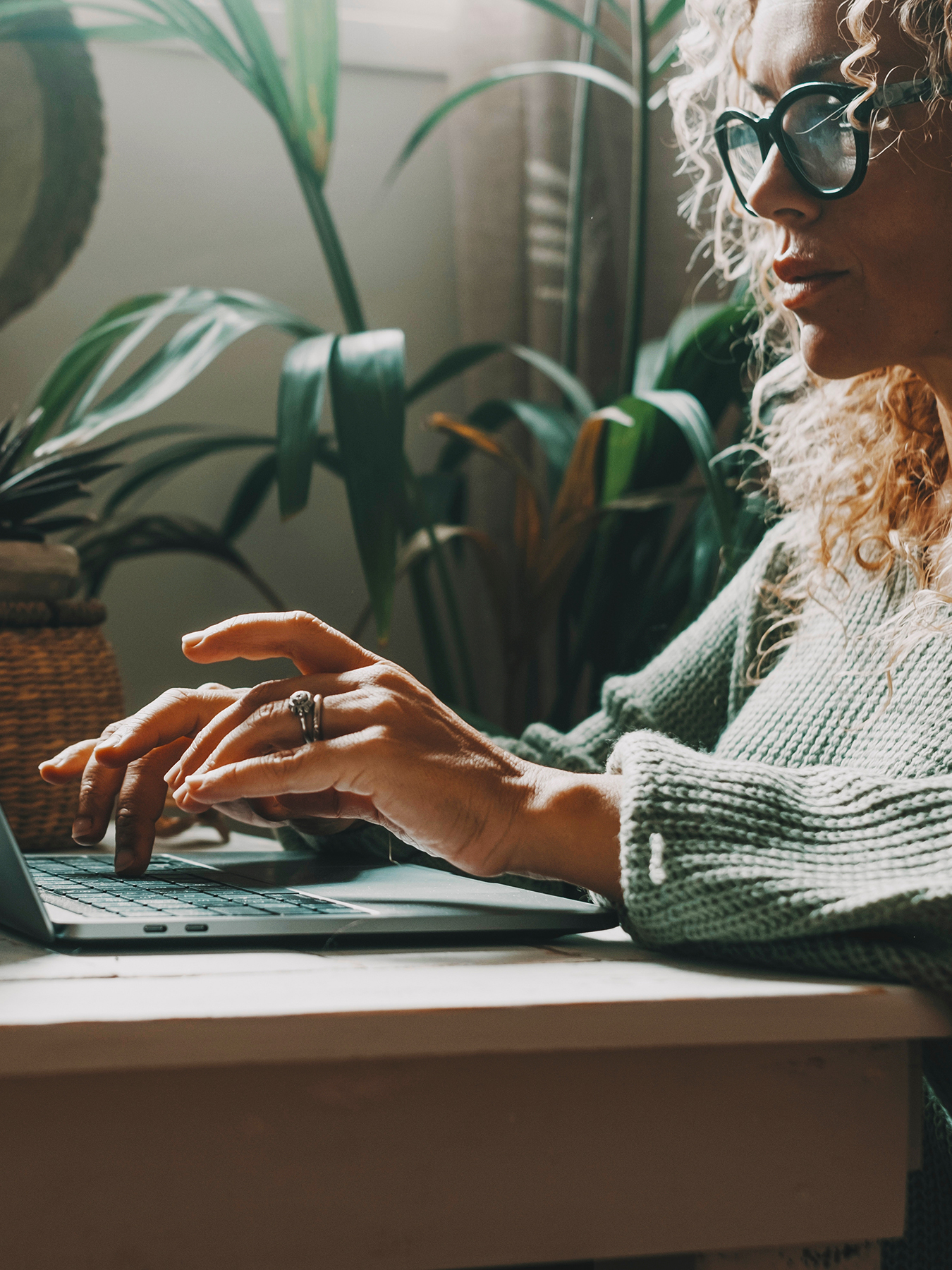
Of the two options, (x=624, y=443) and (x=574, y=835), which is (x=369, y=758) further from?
(x=624, y=443)

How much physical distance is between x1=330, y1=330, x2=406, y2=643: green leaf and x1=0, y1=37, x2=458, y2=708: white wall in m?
0.47

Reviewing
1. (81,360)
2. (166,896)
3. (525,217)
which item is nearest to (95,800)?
(166,896)

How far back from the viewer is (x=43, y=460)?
40.3 inches

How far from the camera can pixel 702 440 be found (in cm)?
104

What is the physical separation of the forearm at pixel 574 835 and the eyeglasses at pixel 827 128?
0.37 m

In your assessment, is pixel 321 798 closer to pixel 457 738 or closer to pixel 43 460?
pixel 457 738

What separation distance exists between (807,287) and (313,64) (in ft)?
2.27

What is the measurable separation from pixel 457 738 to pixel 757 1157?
0.22 meters

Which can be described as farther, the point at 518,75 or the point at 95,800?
the point at 518,75

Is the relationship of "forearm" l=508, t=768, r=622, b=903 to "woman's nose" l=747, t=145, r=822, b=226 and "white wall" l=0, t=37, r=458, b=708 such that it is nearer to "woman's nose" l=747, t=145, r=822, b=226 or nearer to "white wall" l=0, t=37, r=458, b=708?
"woman's nose" l=747, t=145, r=822, b=226

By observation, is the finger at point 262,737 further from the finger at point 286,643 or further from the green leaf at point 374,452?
the green leaf at point 374,452

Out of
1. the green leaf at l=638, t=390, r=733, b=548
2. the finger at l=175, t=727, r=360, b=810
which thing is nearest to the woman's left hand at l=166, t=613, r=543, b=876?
the finger at l=175, t=727, r=360, b=810

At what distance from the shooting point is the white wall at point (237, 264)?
1.44 m

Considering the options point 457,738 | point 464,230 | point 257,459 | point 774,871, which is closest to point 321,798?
point 457,738
